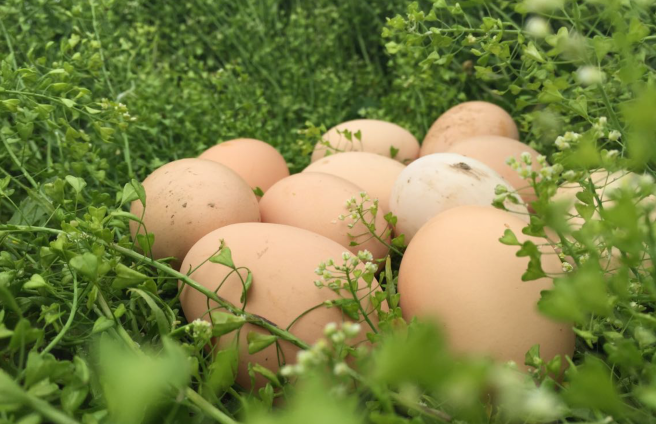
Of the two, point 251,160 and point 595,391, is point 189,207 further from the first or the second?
point 595,391

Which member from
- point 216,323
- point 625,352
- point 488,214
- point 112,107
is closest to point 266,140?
point 112,107

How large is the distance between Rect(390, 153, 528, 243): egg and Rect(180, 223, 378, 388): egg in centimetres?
16

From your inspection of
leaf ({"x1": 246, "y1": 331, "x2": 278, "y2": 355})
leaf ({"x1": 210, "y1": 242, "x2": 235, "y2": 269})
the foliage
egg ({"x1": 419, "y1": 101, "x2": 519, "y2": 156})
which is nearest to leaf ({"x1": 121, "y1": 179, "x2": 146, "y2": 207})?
the foliage

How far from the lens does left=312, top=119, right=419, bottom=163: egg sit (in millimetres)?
1169

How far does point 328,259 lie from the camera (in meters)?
0.71

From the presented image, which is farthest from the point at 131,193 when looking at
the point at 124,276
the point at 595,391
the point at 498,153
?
the point at 498,153

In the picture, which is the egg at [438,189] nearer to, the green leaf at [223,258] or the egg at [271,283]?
the egg at [271,283]

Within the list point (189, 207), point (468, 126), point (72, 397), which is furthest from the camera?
point (468, 126)

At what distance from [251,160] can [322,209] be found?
0.25m

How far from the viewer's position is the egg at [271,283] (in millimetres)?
655

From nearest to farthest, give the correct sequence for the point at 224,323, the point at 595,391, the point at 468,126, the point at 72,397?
the point at 595,391 → the point at 72,397 → the point at 224,323 → the point at 468,126

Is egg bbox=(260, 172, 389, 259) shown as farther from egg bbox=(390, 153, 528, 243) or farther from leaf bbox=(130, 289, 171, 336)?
leaf bbox=(130, 289, 171, 336)

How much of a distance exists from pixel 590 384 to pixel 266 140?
1043mm

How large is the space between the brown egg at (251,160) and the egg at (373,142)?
0.37 feet
